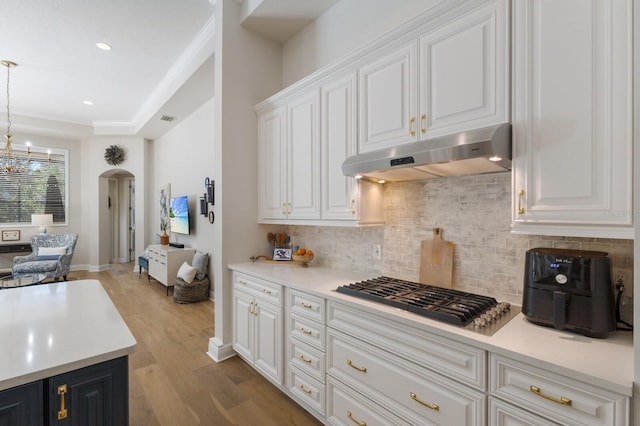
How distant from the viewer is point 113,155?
7055 mm

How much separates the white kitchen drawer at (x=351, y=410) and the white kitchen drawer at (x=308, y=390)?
0.21 feet

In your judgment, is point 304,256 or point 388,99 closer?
point 388,99

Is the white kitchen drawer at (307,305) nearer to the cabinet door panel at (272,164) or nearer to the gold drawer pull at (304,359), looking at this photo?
the gold drawer pull at (304,359)

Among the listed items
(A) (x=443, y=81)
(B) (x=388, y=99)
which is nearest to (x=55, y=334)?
(B) (x=388, y=99)

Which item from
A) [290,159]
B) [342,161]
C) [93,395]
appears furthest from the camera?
[290,159]

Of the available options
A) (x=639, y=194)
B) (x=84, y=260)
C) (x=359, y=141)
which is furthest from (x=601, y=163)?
(x=84, y=260)

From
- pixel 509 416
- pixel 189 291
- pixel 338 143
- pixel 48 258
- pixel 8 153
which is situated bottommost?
pixel 189 291

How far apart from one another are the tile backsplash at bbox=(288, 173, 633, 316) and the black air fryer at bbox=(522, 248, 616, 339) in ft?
0.90

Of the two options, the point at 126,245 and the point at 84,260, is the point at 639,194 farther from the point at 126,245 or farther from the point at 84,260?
the point at 126,245

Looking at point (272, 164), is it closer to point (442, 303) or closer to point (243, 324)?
point (243, 324)

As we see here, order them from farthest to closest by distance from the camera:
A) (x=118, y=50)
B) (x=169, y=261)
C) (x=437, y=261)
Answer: (x=169, y=261) < (x=118, y=50) < (x=437, y=261)

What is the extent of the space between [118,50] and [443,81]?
4.17 metres

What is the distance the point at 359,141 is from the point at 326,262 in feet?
4.06

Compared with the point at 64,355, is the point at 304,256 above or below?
above
